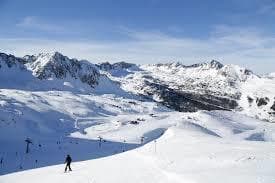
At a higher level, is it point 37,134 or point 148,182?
point 148,182

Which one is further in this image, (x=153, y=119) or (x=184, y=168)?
(x=153, y=119)

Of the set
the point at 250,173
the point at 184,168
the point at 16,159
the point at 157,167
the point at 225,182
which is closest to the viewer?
the point at 225,182

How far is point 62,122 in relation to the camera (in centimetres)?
16725

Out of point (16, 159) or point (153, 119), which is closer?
point (16, 159)

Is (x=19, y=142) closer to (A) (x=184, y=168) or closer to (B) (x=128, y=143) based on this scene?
(B) (x=128, y=143)

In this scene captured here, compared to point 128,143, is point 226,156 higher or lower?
higher

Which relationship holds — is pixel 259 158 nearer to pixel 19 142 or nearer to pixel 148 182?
pixel 148 182

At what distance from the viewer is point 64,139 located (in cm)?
13338

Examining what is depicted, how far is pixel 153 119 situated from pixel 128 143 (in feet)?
159

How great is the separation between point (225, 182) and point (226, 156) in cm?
959

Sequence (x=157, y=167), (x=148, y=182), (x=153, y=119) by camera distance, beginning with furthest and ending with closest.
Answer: (x=153, y=119) < (x=157, y=167) < (x=148, y=182)

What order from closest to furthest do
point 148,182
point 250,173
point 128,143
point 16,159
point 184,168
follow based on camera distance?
point 250,173 → point 148,182 → point 184,168 → point 16,159 → point 128,143

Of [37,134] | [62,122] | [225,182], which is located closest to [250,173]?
[225,182]

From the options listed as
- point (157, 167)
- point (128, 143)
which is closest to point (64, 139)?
point (128, 143)
